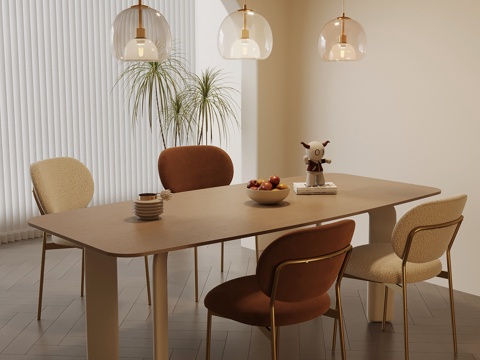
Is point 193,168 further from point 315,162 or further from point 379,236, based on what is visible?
point 379,236

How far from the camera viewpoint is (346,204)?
3490 millimetres

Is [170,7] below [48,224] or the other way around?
the other way around

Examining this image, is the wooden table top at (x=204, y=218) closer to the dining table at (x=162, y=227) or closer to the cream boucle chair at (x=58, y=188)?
the dining table at (x=162, y=227)

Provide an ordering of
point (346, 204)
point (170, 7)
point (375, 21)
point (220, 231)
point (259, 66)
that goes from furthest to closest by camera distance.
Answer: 1. point (170, 7)
2. point (259, 66)
3. point (375, 21)
4. point (346, 204)
5. point (220, 231)

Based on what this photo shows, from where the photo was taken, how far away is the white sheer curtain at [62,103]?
18.7ft

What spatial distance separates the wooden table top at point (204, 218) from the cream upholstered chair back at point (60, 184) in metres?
0.63

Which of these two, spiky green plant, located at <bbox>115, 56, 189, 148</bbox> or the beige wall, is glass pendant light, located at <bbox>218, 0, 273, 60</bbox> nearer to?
the beige wall

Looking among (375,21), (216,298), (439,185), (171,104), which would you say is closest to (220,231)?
(216,298)

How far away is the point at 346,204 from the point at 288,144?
7.40ft

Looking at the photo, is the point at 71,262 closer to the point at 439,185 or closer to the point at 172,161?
the point at 172,161

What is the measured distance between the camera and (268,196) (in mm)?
3445

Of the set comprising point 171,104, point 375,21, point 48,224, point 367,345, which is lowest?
point 367,345

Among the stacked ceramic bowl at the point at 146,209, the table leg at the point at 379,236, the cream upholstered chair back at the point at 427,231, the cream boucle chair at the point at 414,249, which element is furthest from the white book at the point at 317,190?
the stacked ceramic bowl at the point at 146,209

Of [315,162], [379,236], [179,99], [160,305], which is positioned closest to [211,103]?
[179,99]
